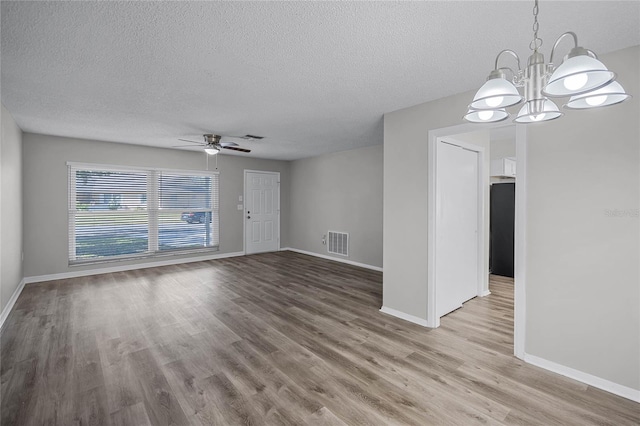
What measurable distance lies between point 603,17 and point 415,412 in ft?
8.66

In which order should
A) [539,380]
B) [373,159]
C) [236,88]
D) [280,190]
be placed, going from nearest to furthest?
[539,380] < [236,88] < [373,159] < [280,190]

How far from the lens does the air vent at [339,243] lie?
21.1 feet

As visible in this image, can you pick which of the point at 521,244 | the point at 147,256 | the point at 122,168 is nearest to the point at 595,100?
the point at 521,244

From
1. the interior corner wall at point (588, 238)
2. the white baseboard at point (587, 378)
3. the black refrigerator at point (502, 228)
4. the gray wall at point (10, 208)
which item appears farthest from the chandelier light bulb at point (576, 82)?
the gray wall at point (10, 208)

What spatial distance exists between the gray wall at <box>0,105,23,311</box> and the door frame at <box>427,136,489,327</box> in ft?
15.2

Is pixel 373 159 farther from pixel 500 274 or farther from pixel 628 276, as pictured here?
pixel 628 276

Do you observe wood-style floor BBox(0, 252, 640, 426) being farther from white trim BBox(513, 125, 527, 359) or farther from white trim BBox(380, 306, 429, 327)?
white trim BBox(513, 125, 527, 359)

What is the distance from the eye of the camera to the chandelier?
1.02m

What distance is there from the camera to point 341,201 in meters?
6.54

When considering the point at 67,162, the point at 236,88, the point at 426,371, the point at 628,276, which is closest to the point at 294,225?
the point at 67,162

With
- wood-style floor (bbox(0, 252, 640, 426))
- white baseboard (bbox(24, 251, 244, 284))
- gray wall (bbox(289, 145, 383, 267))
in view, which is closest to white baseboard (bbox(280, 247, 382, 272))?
gray wall (bbox(289, 145, 383, 267))

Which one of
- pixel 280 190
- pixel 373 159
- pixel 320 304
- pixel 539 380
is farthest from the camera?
pixel 280 190

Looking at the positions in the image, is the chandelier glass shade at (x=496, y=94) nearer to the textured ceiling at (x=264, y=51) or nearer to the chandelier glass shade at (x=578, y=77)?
the chandelier glass shade at (x=578, y=77)

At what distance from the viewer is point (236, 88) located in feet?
Answer: 9.11
